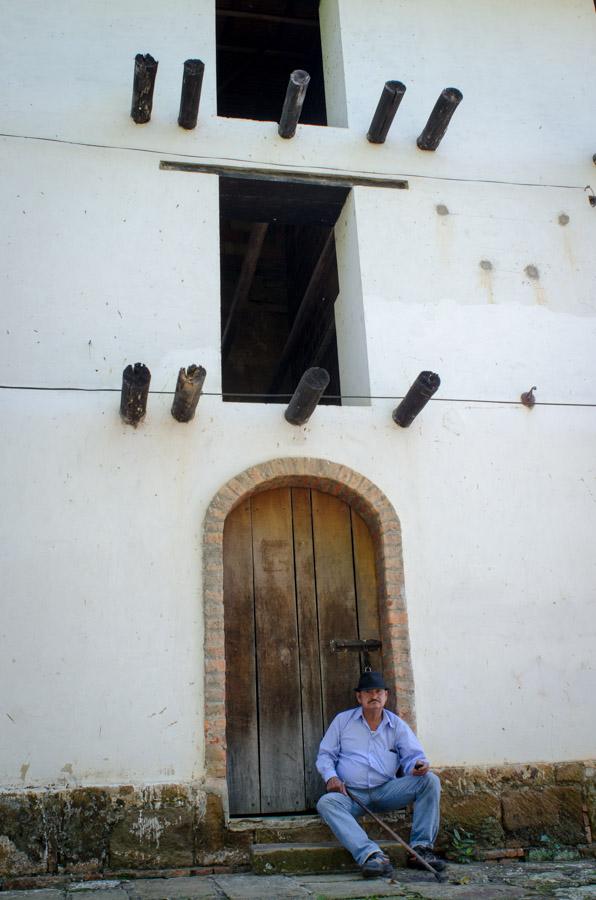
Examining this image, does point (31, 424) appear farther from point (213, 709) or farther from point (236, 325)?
point (236, 325)

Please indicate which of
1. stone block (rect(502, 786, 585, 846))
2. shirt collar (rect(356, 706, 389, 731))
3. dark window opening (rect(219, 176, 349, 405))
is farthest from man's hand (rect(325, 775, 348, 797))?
dark window opening (rect(219, 176, 349, 405))

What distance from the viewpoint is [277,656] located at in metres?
5.53

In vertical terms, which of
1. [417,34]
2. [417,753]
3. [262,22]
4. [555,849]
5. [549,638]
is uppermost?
[262,22]

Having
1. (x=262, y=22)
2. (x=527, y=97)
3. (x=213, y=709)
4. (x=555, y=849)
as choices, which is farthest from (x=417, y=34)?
(x=555, y=849)

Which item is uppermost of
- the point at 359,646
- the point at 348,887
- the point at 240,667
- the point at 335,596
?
the point at 335,596

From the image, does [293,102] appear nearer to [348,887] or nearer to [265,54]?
[265,54]

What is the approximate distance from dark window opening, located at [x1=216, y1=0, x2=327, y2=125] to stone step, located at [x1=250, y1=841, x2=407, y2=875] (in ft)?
24.6

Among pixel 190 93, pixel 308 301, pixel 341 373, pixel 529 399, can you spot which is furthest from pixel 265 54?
pixel 529 399

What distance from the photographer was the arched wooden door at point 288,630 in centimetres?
532

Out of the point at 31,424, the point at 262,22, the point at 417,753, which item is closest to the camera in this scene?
the point at 417,753

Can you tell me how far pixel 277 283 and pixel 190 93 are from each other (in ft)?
15.1

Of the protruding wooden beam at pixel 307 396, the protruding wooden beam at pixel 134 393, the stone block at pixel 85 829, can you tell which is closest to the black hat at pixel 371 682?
the stone block at pixel 85 829

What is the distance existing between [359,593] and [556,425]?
1.90m

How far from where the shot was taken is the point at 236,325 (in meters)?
9.77
